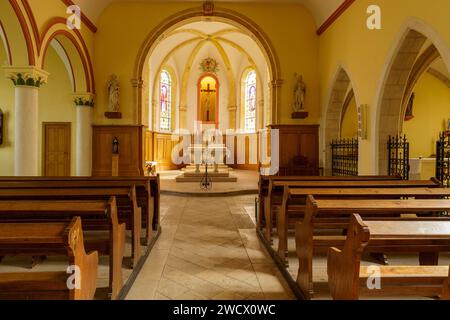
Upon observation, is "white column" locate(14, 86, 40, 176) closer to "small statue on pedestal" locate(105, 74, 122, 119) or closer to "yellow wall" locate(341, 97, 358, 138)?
"small statue on pedestal" locate(105, 74, 122, 119)

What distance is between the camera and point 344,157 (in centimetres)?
991

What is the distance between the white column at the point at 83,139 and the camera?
10.6m

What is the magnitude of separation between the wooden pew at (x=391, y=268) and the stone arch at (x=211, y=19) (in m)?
9.23

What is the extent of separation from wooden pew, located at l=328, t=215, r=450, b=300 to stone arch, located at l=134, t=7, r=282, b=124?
923 cm

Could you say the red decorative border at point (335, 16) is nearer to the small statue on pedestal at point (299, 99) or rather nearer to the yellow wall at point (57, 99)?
the small statue on pedestal at point (299, 99)

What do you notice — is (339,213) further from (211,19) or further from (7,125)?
(7,125)

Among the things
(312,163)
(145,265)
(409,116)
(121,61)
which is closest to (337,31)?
(312,163)

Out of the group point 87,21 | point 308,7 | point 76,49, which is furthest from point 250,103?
point 76,49

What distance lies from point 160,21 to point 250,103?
777 centimetres

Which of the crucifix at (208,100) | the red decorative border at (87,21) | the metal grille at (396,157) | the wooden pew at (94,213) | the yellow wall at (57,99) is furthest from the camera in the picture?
the crucifix at (208,100)

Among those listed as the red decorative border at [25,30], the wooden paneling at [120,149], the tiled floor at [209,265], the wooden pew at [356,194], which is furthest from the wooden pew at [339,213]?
the wooden paneling at [120,149]

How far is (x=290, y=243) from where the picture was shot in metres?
4.99
